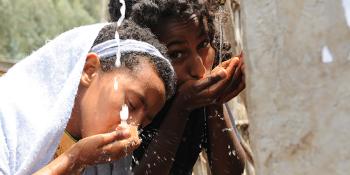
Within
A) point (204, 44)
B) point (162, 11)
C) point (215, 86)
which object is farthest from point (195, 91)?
point (162, 11)

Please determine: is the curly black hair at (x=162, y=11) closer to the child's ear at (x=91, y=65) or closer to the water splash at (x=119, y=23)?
the water splash at (x=119, y=23)

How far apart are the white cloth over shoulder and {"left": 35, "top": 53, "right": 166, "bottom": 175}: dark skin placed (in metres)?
0.06

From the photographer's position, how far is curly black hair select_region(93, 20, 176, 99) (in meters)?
1.92

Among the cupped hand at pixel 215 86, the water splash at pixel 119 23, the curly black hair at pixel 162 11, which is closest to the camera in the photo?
the water splash at pixel 119 23

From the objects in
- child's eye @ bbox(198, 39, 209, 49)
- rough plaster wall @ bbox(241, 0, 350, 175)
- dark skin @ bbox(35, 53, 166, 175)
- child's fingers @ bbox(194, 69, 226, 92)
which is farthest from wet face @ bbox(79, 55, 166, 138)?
rough plaster wall @ bbox(241, 0, 350, 175)

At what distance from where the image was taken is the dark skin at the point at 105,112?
1.67 meters

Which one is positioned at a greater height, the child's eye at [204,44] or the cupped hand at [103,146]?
the child's eye at [204,44]

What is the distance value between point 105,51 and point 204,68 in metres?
0.37

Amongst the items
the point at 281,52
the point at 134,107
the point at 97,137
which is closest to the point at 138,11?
the point at 134,107

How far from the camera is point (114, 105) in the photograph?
179 cm

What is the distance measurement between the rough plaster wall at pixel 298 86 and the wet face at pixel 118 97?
0.83m

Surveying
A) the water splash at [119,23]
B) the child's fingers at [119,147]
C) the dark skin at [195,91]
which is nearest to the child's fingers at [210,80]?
the dark skin at [195,91]

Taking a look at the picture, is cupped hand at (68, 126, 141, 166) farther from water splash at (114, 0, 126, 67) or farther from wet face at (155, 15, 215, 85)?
wet face at (155, 15, 215, 85)

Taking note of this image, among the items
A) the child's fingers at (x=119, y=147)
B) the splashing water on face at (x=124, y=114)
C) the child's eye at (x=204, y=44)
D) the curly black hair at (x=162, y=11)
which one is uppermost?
Answer: the curly black hair at (x=162, y=11)
